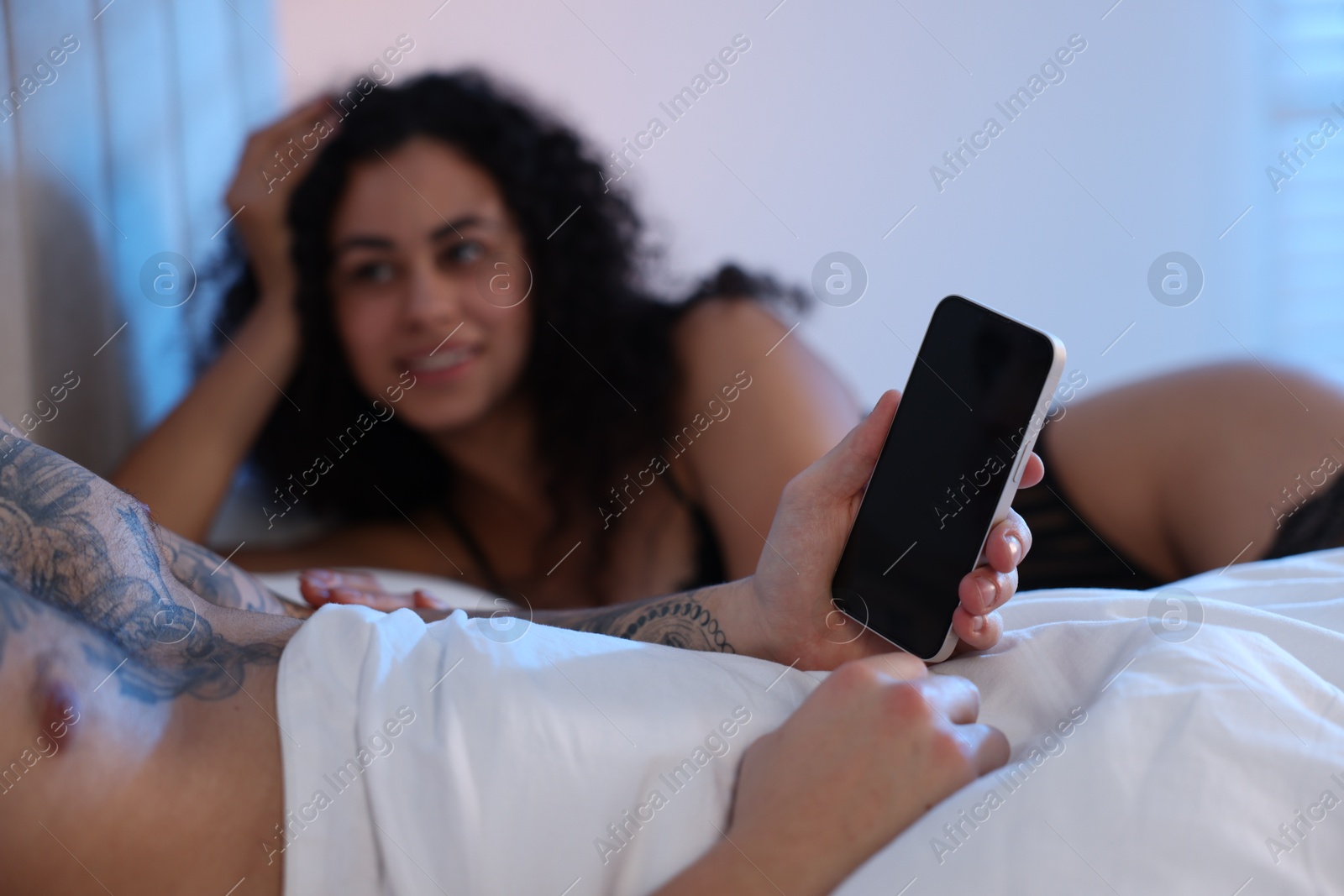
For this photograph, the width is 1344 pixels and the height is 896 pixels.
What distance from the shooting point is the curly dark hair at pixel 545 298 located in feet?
4.25

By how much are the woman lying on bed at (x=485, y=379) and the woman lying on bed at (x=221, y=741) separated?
613 mm

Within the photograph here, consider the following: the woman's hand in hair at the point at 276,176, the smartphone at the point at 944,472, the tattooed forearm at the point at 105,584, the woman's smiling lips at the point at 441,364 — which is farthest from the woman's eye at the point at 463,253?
the smartphone at the point at 944,472

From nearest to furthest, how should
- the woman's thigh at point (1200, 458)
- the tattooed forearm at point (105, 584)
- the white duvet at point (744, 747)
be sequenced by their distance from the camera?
the white duvet at point (744, 747), the tattooed forearm at point (105, 584), the woman's thigh at point (1200, 458)

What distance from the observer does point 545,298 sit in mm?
1332

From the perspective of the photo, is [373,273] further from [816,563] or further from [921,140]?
[921,140]

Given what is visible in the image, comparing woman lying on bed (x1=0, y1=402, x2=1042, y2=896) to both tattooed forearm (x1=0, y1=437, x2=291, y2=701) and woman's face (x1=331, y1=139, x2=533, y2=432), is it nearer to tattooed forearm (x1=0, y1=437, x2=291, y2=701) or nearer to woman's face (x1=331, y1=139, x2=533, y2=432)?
tattooed forearm (x1=0, y1=437, x2=291, y2=701)

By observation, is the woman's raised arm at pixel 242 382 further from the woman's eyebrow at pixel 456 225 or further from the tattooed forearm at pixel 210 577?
the tattooed forearm at pixel 210 577

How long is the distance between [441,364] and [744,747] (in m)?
0.87

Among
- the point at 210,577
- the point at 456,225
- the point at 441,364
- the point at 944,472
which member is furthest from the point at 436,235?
the point at 944,472

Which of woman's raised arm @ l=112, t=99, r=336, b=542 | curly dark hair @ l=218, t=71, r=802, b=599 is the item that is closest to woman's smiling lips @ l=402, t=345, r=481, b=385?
curly dark hair @ l=218, t=71, r=802, b=599

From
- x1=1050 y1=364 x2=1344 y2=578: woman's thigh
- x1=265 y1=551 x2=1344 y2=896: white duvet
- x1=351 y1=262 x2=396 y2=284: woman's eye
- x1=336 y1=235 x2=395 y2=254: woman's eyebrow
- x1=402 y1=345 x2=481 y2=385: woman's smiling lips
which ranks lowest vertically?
x1=1050 y1=364 x2=1344 y2=578: woman's thigh

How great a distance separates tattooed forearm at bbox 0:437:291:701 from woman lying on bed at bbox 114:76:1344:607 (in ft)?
2.13

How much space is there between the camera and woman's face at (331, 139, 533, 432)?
1239 mm

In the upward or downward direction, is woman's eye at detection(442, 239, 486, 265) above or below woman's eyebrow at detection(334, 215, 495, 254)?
below
